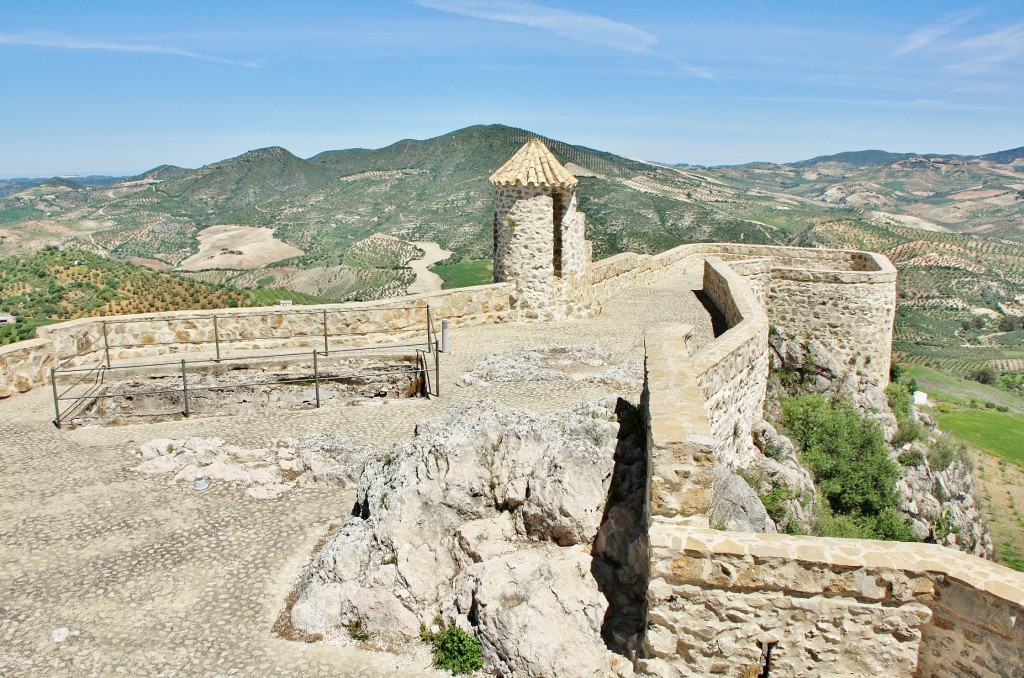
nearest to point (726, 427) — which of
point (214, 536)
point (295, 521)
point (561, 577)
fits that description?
point (561, 577)

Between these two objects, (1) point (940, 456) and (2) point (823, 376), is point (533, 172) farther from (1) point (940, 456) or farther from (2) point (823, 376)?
(1) point (940, 456)

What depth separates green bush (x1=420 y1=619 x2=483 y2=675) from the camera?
5.79 metres

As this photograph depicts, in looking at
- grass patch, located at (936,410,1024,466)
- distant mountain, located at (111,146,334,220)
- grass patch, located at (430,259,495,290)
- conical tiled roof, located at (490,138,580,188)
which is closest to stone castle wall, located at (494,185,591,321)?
conical tiled roof, located at (490,138,580,188)

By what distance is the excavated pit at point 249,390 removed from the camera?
9.63 metres

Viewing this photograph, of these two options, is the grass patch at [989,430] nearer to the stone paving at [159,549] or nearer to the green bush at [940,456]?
the green bush at [940,456]

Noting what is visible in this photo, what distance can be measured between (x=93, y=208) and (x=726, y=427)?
148777 millimetres

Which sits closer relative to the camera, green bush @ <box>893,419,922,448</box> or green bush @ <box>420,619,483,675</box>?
green bush @ <box>420,619,483,675</box>

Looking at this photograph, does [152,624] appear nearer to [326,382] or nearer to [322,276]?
[326,382]

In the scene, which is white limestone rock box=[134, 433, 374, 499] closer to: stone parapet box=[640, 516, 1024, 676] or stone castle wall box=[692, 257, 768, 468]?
stone castle wall box=[692, 257, 768, 468]

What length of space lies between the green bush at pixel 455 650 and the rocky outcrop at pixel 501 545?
0.09 m

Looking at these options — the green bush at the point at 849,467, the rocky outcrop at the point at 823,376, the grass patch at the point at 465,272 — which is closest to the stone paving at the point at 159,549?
the green bush at the point at 849,467

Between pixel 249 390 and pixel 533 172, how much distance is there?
6535mm

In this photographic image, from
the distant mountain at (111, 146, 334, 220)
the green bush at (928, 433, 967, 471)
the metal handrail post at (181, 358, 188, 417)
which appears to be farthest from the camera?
the distant mountain at (111, 146, 334, 220)

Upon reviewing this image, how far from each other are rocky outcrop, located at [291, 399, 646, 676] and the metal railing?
2497 millimetres
